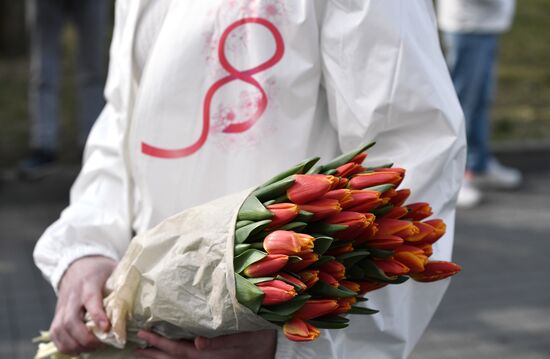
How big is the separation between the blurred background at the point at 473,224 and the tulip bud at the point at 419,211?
2.78m

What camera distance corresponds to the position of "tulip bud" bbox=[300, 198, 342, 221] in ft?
4.59

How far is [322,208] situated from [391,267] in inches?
6.9

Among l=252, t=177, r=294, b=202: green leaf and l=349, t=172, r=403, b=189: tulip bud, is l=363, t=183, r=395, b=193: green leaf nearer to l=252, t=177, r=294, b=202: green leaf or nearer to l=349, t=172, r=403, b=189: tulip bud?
l=349, t=172, r=403, b=189: tulip bud

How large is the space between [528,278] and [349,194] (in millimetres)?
4030

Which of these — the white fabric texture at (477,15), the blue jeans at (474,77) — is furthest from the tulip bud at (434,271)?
the white fabric texture at (477,15)

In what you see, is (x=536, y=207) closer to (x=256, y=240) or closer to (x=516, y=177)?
(x=516, y=177)

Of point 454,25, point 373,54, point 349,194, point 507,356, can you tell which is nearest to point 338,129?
point 373,54

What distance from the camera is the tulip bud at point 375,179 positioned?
4.78ft

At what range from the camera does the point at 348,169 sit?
1477 millimetres

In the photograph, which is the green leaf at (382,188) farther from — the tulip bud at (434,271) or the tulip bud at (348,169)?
the tulip bud at (434,271)

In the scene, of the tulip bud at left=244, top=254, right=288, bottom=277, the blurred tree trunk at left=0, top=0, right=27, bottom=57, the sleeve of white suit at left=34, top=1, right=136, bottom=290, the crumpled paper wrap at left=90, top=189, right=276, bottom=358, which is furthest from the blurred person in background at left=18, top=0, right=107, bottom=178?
the tulip bud at left=244, top=254, right=288, bottom=277

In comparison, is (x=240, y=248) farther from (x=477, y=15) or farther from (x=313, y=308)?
(x=477, y=15)

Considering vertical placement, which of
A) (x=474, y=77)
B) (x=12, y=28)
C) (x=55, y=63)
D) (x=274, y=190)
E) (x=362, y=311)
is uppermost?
(x=274, y=190)

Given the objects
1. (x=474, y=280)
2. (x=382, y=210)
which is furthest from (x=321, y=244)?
(x=474, y=280)
